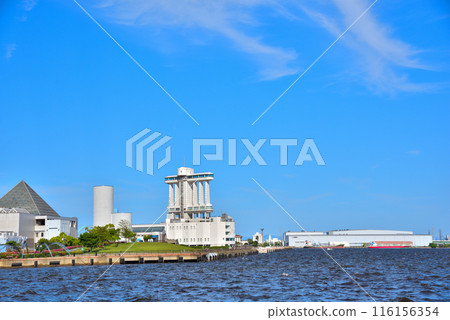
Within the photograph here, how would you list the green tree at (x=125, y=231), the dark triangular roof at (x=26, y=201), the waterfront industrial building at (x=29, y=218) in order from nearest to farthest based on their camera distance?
the waterfront industrial building at (x=29, y=218), the dark triangular roof at (x=26, y=201), the green tree at (x=125, y=231)

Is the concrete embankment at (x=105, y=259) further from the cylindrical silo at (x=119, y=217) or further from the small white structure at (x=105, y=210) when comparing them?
the small white structure at (x=105, y=210)

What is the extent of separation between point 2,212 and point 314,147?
11990 centimetres

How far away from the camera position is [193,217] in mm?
Answer: 190750

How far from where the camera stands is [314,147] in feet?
148

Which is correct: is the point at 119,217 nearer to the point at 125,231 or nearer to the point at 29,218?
the point at 125,231

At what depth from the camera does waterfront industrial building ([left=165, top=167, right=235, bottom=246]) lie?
18375 centimetres

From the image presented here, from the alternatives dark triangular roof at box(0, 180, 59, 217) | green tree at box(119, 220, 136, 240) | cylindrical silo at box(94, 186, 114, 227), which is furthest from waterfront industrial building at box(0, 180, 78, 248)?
cylindrical silo at box(94, 186, 114, 227)

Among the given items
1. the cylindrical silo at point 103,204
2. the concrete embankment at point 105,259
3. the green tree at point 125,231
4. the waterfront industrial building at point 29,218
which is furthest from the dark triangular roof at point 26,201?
the concrete embankment at point 105,259

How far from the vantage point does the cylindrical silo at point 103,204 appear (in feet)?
625

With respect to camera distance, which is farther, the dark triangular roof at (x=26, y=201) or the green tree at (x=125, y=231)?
the green tree at (x=125, y=231)

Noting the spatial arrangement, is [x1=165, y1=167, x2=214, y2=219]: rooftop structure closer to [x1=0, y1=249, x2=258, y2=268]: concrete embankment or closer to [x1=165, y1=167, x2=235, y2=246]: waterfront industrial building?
[x1=165, y1=167, x2=235, y2=246]: waterfront industrial building

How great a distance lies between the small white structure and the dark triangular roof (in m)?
24.8
